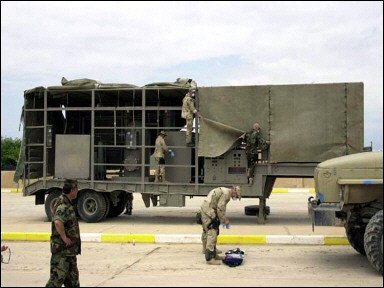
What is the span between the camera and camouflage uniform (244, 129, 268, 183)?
38.0 feet

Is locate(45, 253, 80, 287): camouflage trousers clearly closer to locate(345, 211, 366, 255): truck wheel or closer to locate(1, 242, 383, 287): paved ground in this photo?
locate(1, 242, 383, 287): paved ground

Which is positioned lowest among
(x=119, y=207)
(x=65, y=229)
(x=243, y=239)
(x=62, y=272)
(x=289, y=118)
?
(x=243, y=239)

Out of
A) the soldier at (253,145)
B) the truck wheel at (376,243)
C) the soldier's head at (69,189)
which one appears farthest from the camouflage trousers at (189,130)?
the soldier's head at (69,189)

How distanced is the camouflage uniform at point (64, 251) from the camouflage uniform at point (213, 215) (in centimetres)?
273

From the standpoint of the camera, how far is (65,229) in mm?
5938

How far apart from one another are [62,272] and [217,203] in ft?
10.8

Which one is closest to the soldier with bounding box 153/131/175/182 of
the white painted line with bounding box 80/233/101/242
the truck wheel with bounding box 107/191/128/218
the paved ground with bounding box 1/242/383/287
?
the truck wheel with bounding box 107/191/128/218

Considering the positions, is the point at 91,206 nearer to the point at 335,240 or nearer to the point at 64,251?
the point at 335,240

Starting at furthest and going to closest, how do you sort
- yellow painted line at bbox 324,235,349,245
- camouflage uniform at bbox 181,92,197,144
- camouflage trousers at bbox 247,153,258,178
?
camouflage uniform at bbox 181,92,197,144 → camouflage trousers at bbox 247,153,258,178 → yellow painted line at bbox 324,235,349,245

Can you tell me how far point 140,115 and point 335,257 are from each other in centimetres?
721

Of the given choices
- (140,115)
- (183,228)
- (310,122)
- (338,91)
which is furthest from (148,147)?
(338,91)

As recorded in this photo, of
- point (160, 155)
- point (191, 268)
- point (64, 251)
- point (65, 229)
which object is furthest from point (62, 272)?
point (160, 155)

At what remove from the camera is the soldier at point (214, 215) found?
8.04 metres

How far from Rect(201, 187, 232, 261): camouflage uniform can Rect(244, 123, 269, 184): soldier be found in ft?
11.3
